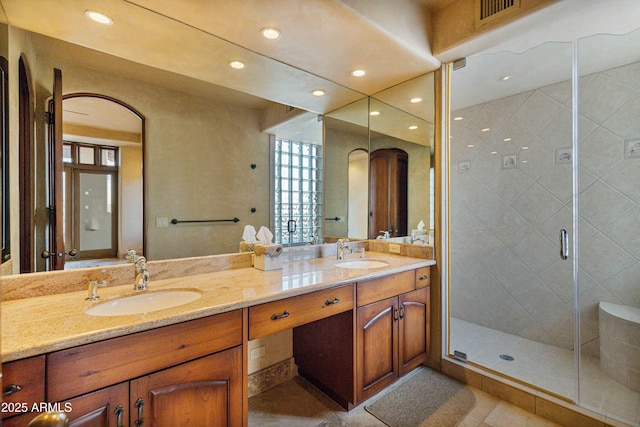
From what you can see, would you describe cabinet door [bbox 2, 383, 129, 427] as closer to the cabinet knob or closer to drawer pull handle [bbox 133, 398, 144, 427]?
drawer pull handle [bbox 133, 398, 144, 427]

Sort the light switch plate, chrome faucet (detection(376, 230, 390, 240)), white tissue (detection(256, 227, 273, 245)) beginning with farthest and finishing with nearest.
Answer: chrome faucet (detection(376, 230, 390, 240)), the light switch plate, white tissue (detection(256, 227, 273, 245))

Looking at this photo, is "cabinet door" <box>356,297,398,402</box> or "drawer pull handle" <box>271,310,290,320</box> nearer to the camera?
"drawer pull handle" <box>271,310,290,320</box>

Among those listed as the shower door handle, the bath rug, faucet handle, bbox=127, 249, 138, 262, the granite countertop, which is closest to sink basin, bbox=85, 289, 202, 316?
the granite countertop

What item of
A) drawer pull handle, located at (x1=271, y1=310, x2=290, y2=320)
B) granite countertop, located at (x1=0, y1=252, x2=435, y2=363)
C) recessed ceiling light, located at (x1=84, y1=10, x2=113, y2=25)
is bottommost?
drawer pull handle, located at (x1=271, y1=310, x2=290, y2=320)

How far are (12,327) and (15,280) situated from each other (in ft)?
1.36

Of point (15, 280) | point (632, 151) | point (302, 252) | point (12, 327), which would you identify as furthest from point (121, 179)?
point (632, 151)

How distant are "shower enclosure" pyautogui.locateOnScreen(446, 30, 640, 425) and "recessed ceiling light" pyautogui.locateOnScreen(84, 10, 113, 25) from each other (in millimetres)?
2247

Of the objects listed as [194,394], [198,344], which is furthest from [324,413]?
[198,344]

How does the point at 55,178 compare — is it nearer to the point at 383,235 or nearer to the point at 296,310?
the point at 296,310

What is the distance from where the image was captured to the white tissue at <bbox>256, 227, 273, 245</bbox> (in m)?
2.04

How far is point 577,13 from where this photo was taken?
1700mm

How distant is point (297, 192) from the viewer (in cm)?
225

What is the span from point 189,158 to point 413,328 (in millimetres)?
1885

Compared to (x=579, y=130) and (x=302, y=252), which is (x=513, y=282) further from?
(x=302, y=252)
